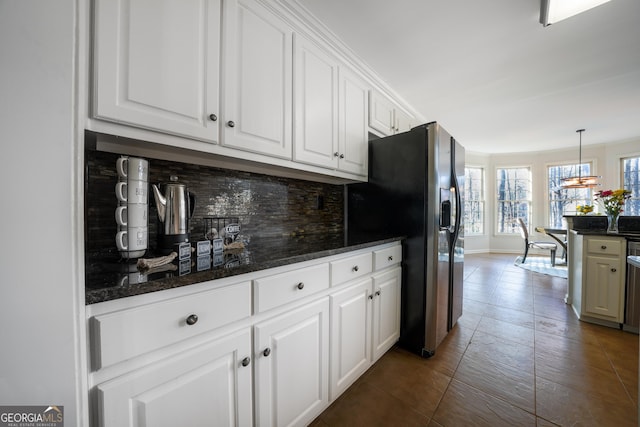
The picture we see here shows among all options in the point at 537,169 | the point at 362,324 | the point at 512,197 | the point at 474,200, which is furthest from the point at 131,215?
the point at 537,169

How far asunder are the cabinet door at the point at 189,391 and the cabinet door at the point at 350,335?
1.79 ft

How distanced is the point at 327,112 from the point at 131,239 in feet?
4.64

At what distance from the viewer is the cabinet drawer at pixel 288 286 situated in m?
0.99

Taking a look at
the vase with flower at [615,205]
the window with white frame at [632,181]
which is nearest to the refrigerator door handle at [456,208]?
the vase with flower at [615,205]

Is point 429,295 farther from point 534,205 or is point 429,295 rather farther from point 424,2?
point 534,205

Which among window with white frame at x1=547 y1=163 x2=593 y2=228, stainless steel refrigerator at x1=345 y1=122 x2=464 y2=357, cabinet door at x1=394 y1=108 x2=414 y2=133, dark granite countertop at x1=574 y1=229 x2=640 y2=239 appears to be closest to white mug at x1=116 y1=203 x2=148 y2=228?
stainless steel refrigerator at x1=345 y1=122 x2=464 y2=357

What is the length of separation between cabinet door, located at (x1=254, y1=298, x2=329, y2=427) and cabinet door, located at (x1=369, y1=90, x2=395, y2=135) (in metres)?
1.73

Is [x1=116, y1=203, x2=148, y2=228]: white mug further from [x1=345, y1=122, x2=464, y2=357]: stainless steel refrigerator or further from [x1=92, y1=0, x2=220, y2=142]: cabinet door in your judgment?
[x1=345, y1=122, x2=464, y2=357]: stainless steel refrigerator

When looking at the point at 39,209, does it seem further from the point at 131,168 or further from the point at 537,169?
the point at 537,169

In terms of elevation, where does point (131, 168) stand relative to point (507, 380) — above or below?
above

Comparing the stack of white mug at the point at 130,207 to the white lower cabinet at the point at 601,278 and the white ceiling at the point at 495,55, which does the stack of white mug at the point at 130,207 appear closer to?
the white ceiling at the point at 495,55

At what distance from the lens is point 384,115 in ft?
7.97

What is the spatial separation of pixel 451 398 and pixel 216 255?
161 cm

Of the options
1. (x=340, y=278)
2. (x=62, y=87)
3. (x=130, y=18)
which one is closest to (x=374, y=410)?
(x=340, y=278)
